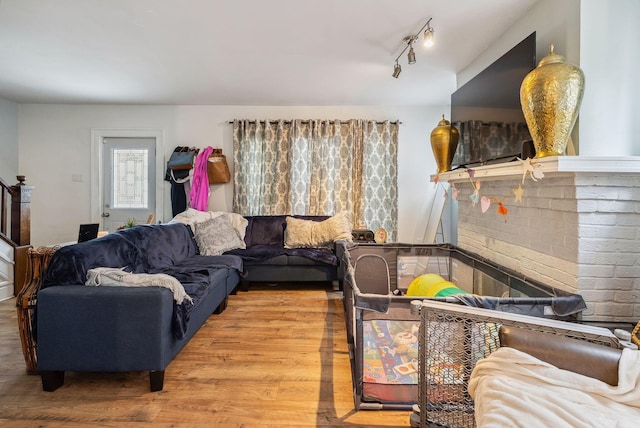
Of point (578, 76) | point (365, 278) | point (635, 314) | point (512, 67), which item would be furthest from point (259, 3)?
point (635, 314)

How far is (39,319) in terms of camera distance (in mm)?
1871

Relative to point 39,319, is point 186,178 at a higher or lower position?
higher

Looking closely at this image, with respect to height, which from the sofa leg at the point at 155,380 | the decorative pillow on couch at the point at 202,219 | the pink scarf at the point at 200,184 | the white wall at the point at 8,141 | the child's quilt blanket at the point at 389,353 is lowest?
the sofa leg at the point at 155,380

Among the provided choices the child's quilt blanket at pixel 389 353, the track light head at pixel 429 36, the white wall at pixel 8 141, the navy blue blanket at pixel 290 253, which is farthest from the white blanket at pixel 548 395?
the white wall at pixel 8 141

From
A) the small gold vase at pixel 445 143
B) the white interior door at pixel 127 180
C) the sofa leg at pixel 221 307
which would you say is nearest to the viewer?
the small gold vase at pixel 445 143

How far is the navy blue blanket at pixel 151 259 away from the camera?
6.64ft

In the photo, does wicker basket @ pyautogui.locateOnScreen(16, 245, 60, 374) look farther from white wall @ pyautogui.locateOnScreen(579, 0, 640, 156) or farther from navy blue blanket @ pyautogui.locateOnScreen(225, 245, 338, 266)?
white wall @ pyautogui.locateOnScreen(579, 0, 640, 156)

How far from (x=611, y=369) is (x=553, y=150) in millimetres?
1021

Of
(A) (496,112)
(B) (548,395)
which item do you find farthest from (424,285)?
(B) (548,395)

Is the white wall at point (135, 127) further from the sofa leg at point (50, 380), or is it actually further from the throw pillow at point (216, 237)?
the sofa leg at point (50, 380)

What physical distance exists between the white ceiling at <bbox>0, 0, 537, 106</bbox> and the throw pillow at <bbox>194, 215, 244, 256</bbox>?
162 centimetres

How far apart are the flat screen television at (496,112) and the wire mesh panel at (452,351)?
1153 mm

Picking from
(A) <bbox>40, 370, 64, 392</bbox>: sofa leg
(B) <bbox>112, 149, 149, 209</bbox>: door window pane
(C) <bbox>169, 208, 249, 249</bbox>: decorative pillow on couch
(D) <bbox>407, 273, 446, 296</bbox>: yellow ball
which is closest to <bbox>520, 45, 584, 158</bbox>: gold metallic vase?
(D) <bbox>407, 273, 446, 296</bbox>: yellow ball

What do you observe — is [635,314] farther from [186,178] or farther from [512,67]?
[186,178]
